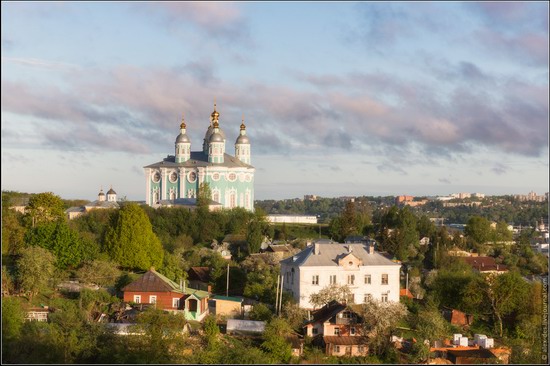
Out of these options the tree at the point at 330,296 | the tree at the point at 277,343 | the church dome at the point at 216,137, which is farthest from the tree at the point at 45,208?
the church dome at the point at 216,137

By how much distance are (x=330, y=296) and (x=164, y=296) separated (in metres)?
5.52

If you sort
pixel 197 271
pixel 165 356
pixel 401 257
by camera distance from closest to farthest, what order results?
pixel 165 356, pixel 197 271, pixel 401 257

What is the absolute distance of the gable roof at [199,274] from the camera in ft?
127

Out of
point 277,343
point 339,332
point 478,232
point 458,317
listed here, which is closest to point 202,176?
point 478,232

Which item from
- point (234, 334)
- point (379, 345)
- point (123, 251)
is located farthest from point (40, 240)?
point (379, 345)

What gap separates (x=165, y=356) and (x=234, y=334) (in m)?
3.96

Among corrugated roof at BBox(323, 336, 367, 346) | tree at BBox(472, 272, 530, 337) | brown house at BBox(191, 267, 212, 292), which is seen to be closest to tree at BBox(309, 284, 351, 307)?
corrugated roof at BBox(323, 336, 367, 346)

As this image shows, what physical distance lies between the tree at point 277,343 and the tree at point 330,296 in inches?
170

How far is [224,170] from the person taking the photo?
64125mm

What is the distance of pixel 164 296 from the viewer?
32.2 m

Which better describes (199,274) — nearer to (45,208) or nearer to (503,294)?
(45,208)

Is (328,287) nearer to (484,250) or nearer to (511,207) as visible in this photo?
(484,250)

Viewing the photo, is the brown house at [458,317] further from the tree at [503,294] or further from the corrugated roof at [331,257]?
the corrugated roof at [331,257]

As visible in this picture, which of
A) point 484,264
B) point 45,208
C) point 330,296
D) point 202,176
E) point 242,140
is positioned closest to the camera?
point 330,296
